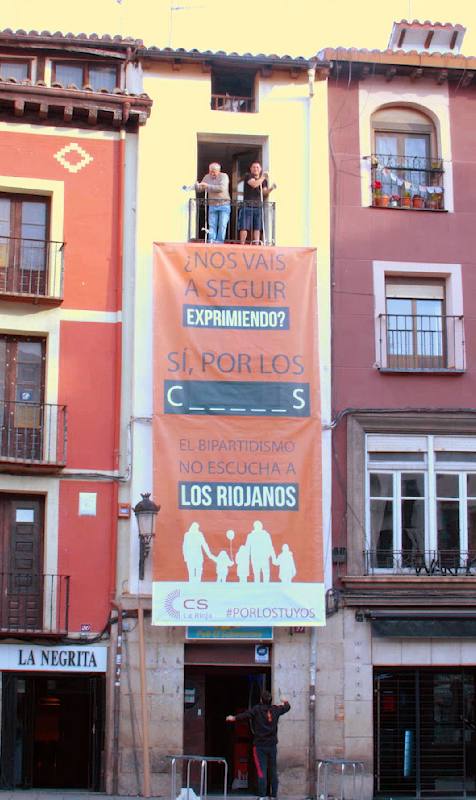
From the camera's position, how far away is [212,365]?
21.8m

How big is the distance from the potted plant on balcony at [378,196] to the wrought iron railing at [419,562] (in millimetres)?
6232

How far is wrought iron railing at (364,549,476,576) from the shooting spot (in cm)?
2188

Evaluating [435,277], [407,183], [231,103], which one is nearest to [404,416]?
[435,277]

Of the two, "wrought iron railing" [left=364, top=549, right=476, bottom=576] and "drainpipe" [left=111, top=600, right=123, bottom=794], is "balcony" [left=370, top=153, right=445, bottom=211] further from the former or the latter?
"drainpipe" [left=111, top=600, right=123, bottom=794]

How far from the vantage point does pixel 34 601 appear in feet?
69.7

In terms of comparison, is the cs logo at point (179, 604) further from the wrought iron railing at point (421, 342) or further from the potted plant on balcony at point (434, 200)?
the potted plant on balcony at point (434, 200)

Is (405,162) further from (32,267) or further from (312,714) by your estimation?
(312,714)

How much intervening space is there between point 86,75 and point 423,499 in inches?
380

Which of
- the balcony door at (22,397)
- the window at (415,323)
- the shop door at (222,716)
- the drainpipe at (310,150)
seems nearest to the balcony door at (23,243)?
the balcony door at (22,397)

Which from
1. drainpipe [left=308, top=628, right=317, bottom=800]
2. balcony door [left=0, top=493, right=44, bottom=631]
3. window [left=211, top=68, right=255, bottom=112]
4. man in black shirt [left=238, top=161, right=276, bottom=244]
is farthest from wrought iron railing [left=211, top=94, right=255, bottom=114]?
drainpipe [left=308, top=628, right=317, bottom=800]

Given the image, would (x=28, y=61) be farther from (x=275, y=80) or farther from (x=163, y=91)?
(x=275, y=80)

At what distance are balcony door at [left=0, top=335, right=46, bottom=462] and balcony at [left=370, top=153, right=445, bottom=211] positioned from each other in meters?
6.68

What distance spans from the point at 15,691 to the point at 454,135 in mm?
12541

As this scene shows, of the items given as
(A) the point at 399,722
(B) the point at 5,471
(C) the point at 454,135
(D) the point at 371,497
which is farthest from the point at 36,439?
(C) the point at 454,135
